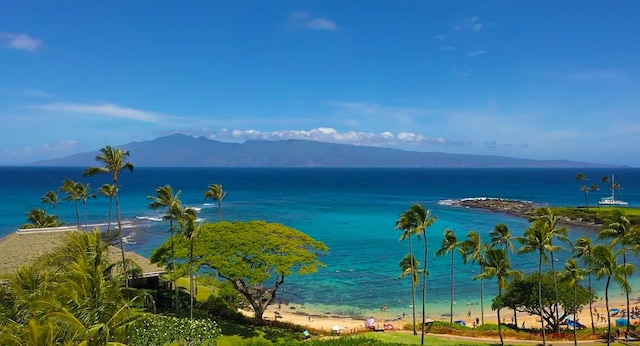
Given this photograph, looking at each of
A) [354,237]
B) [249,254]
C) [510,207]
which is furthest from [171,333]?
[510,207]

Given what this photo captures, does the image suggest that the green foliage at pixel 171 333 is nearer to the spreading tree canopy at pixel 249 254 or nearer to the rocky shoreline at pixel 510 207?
the spreading tree canopy at pixel 249 254

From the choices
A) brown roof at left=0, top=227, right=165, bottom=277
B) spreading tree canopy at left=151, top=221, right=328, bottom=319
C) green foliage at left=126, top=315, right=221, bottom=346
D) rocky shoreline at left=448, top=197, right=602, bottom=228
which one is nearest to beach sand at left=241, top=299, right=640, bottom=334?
spreading tree canopy at left=151, top=221, right=328, bottom=319

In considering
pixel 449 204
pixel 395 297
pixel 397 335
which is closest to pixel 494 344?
pixel 397 335

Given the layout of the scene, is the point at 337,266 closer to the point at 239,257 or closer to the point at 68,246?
the point at 239,257

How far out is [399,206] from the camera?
128m

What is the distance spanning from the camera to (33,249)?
36938 mm

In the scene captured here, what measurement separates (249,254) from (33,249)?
18341 millimetres

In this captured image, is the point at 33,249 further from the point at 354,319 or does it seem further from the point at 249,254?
the point at 354,319

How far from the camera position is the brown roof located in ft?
113

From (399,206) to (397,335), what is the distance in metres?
97.0

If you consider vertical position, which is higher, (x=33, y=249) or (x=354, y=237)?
(x=33, y=249)

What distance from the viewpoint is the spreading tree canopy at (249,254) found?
32.8 m

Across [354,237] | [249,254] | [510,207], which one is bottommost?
[354,237]

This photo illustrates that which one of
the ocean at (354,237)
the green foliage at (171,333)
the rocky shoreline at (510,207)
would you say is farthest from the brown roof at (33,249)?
the rocky shoreline at (510,207)
